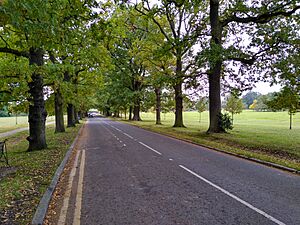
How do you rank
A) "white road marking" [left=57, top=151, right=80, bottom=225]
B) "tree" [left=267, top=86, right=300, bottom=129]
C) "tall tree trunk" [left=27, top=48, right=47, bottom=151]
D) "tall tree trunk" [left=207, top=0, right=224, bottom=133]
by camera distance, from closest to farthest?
"white road marking" [left=57, top=151, right=80, bottom=225] → "tree" [left=267, top=86, right=300, bottom=129] → "tall tree trunk" [left=27, top=48, right=47, bottom=151] → "tall tree trunk" [left=207, top=0, right=224, bottom=133]

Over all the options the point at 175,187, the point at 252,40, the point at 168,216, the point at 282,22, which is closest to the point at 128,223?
the point at 168,216

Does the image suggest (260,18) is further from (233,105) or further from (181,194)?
(233,105)

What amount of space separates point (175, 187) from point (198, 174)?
5.11 ft

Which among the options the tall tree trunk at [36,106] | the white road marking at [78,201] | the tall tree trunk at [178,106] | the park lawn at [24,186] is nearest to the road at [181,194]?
the white road marking at [78,201]

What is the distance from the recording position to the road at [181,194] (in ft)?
15.1

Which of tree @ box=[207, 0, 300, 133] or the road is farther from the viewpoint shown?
tree @ box=[207, 0, 300, 133]

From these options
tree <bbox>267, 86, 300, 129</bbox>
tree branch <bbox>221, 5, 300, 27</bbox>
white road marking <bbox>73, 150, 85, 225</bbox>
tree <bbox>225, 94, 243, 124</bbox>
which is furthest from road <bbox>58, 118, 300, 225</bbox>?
tree <bbox>225, 94, 243, 124</bbox>

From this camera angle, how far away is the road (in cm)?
461

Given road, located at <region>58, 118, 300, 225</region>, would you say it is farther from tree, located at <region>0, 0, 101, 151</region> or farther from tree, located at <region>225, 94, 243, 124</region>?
tree, located at <region>225, 94, 243, 124</region>

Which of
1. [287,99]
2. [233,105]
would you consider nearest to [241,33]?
[287,99]

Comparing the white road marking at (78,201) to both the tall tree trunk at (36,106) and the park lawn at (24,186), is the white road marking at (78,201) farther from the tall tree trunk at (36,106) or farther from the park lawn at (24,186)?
the tall tree trunk at (36,106)

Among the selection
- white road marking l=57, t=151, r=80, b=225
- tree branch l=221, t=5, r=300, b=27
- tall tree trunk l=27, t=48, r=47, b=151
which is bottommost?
white road marking l=57, t=151, r=80, b=225

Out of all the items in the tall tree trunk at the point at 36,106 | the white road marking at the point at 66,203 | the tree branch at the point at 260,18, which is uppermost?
the tree branch at the point at 260,18

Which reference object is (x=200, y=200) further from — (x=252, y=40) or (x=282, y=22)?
(x=282, y=22)
